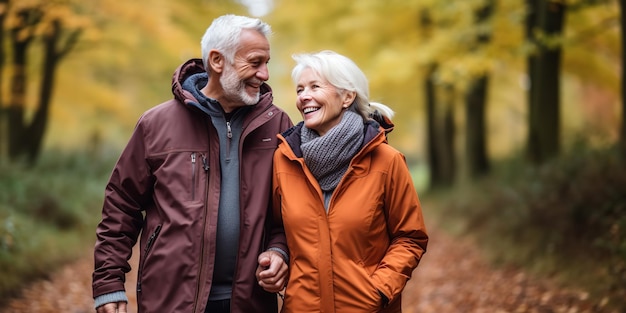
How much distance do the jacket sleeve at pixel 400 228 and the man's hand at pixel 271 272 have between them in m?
0.42

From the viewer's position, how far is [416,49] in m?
15.3

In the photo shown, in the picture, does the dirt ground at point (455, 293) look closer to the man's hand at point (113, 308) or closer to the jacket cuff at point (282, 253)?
the man's hand at point (113, 308)

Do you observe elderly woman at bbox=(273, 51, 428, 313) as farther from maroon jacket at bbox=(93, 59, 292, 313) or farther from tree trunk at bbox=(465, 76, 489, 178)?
tree trunk at bbox=(465, 76, 489, 178)

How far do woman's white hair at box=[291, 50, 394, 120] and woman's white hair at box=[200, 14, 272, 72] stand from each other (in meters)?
0.25

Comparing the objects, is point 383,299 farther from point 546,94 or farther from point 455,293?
point 546,94

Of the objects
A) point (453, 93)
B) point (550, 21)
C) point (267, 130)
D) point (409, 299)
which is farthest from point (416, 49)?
point (267, 130)

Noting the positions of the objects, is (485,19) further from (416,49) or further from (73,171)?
(73,171)

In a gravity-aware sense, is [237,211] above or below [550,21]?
below

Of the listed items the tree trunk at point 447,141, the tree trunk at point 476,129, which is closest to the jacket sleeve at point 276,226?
the tree trunk at point 476,129

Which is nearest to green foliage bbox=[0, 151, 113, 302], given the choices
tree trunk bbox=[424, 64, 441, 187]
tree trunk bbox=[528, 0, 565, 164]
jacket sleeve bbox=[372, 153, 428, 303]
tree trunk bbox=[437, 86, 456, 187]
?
jacket sleeve bbox=[372, 153, 428, 303]

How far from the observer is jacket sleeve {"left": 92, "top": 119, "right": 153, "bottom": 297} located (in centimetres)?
324

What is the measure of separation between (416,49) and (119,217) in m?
12.7

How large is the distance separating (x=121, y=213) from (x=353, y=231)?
43.8 inches

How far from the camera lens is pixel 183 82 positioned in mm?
3520
